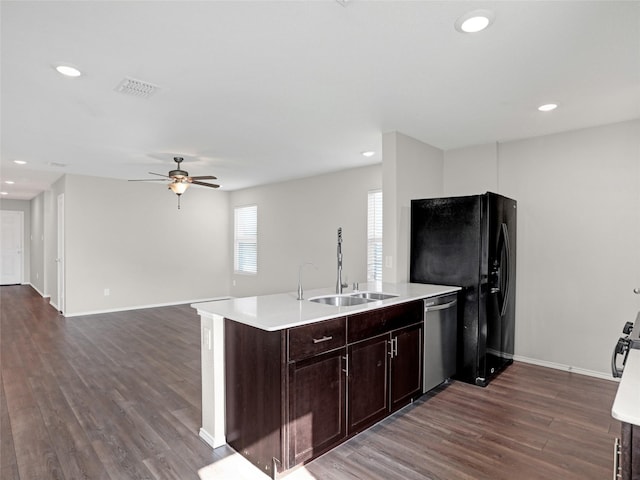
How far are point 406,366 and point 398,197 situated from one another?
1707 millimetres

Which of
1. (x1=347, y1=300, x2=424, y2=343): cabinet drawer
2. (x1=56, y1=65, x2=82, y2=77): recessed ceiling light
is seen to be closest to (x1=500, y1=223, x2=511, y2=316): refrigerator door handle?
(x1=347, y1=300, x2=424, y2=343): cabinet drawer

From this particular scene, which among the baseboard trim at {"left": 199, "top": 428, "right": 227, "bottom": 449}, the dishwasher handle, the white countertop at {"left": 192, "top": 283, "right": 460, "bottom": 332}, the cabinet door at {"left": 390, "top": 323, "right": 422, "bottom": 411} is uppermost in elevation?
the white countertop at {"left": 192, "top": 283, "right": 460, "bottom": 332}

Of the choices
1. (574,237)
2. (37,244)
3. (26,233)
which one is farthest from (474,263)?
(26,233)

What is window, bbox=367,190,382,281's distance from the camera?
5.40 meters

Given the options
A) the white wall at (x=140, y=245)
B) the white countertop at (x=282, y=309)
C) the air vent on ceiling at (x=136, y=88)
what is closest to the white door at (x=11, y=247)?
the white wall at (x=140, y=245)

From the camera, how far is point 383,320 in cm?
256

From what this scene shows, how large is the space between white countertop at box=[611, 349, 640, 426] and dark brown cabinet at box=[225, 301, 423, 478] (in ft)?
4.50

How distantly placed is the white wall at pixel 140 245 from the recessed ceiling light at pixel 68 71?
4443 mm

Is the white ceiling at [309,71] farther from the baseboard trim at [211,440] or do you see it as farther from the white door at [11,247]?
the white door at [11,247]

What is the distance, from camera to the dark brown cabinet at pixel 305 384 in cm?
196

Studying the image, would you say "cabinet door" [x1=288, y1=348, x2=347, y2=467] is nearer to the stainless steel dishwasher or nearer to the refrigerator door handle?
the stainless steel dishwasher

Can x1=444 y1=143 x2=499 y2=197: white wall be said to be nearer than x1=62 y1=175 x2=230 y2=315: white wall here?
Yes

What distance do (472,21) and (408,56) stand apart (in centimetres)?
45

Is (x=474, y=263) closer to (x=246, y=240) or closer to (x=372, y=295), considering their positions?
(x=372, y=295)
